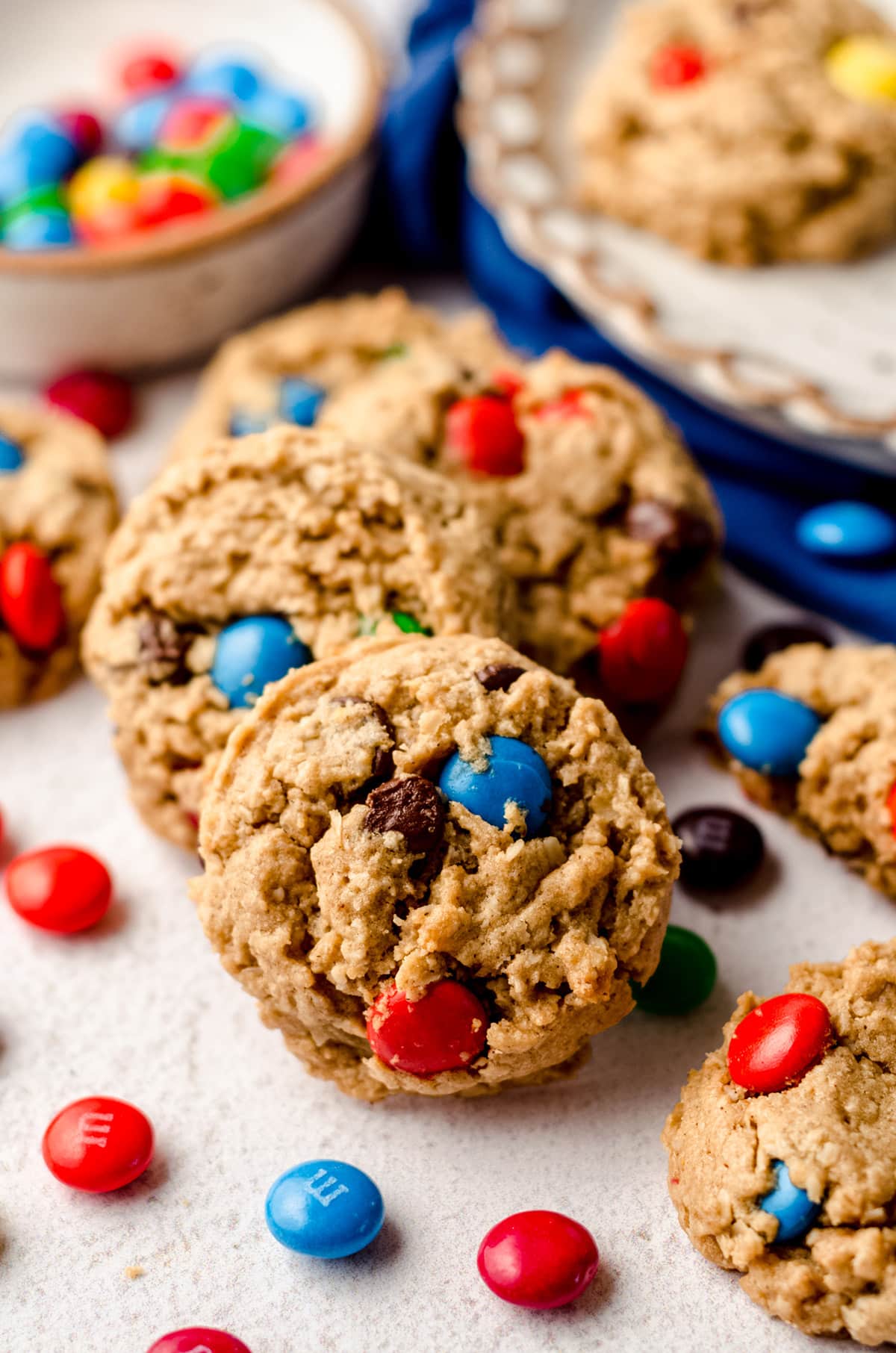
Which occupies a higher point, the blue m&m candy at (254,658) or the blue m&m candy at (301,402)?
the blue m&m candy at (254,658)

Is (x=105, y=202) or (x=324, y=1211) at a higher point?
(x=105, y=202)

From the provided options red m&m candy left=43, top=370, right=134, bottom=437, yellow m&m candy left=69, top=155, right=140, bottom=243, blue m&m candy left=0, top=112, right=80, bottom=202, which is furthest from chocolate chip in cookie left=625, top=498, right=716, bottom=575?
blue m&m candy left=0, top=112, right=80, bottom=202

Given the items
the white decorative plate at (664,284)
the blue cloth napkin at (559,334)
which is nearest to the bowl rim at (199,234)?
the blue cloth napkin at (559,334)

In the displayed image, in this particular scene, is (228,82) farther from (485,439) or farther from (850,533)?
(850,533)

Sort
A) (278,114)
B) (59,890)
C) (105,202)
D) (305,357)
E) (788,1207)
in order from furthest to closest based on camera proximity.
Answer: (278,114)
(105,202)
(305,357)
(59,890)
(788,1207)

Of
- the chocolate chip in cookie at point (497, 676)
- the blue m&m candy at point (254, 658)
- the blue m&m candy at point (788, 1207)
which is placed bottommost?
the blue m&m candy at point (788, 1207)

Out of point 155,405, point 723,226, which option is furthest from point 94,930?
point 723,226

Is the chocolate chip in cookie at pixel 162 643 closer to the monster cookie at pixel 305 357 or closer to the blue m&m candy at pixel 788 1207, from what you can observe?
the monster cookie at pixel 305 357

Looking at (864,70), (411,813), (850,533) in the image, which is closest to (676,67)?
(864,70)
